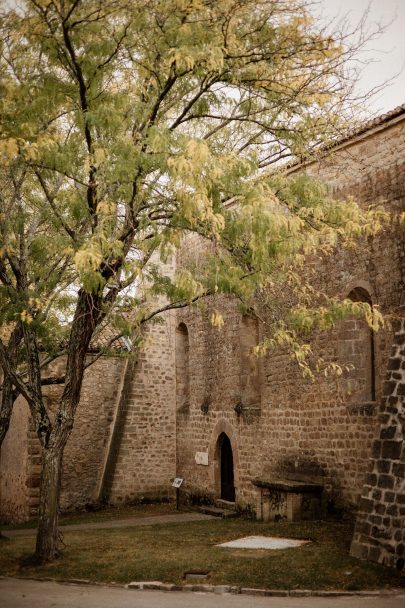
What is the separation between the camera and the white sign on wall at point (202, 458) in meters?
18.1

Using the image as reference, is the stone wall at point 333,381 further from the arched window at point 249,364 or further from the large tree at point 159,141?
the large tree at point 159,141

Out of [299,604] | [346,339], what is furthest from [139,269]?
[346,339]

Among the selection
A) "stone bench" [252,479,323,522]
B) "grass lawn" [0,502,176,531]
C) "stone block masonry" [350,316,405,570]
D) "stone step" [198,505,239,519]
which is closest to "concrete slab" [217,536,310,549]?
"stone bench" [252,479,323,522]

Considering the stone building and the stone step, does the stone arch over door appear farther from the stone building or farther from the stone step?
the stone step

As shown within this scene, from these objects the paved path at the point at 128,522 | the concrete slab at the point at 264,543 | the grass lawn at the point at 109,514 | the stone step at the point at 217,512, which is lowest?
the grass lawn at the point at 109,514

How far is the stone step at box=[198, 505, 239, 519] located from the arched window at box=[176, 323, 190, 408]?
11.2ft

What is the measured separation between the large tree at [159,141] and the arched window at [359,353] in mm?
2550

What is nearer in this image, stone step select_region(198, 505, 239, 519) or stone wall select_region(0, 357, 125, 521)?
stone step select_region(198, 505, 239, 519)

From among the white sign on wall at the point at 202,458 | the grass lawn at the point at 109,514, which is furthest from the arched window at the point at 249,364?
the grass lawn at the point at 109,514

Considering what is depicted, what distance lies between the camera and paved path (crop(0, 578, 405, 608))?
743 cm

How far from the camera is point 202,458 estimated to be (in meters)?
18.3

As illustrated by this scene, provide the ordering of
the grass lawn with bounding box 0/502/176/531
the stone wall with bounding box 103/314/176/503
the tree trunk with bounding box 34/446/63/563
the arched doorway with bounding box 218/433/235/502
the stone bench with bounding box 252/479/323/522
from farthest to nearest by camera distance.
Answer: the stone wall with bounding box 103/314/176/503, the arched doorway with bounding box 218/433/235/502, the grass lawn with bounding box 0/502/176/531, the stone bench with bounding box 252/479/323/522, the tree trunk with bounding box 34/446/63/563

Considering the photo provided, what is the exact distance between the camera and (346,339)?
1293cm

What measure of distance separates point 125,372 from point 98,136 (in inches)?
453
